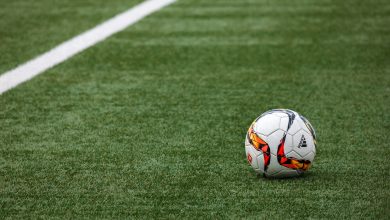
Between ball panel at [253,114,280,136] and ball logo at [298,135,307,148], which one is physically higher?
ball panel at [253,114,280,136]

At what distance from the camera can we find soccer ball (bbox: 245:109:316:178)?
4.87 meters

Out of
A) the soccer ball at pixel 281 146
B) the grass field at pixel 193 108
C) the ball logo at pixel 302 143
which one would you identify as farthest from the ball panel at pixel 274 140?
the grass field at pixel 193 108

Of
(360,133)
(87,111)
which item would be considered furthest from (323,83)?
(87,111)

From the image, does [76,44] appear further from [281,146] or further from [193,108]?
[281,146]

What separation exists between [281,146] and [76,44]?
5520mm

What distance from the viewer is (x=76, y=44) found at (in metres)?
9.70

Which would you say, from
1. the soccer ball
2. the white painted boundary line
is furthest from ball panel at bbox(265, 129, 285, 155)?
the white painted boundary line

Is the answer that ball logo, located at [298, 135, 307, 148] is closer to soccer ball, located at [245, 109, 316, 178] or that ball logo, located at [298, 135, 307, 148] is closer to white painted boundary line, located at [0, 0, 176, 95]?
soccer ball, located at [245, 109, 316, 178]

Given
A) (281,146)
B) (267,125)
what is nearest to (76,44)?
(267,125)

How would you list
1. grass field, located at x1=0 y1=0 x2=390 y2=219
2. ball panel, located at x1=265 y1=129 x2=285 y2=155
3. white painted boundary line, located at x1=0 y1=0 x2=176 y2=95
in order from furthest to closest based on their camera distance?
1. white painted boundary line, located at x1=0 y1=0 x2=176 y2=95
2. ball panel, located at x1=265 y1=129 x2=285 y2=155
3. grass field, located at x1=0 y1=0 x2=390 y2=219

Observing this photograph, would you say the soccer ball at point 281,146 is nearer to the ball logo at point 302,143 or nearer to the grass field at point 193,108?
the ball logo at point 302,143

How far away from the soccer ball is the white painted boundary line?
3855 mm

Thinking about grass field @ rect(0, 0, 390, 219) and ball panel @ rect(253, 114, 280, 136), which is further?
ball panel @ rect(253, 114, 280, 136)

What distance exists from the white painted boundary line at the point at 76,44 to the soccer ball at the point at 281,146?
A: 3.86 metres
